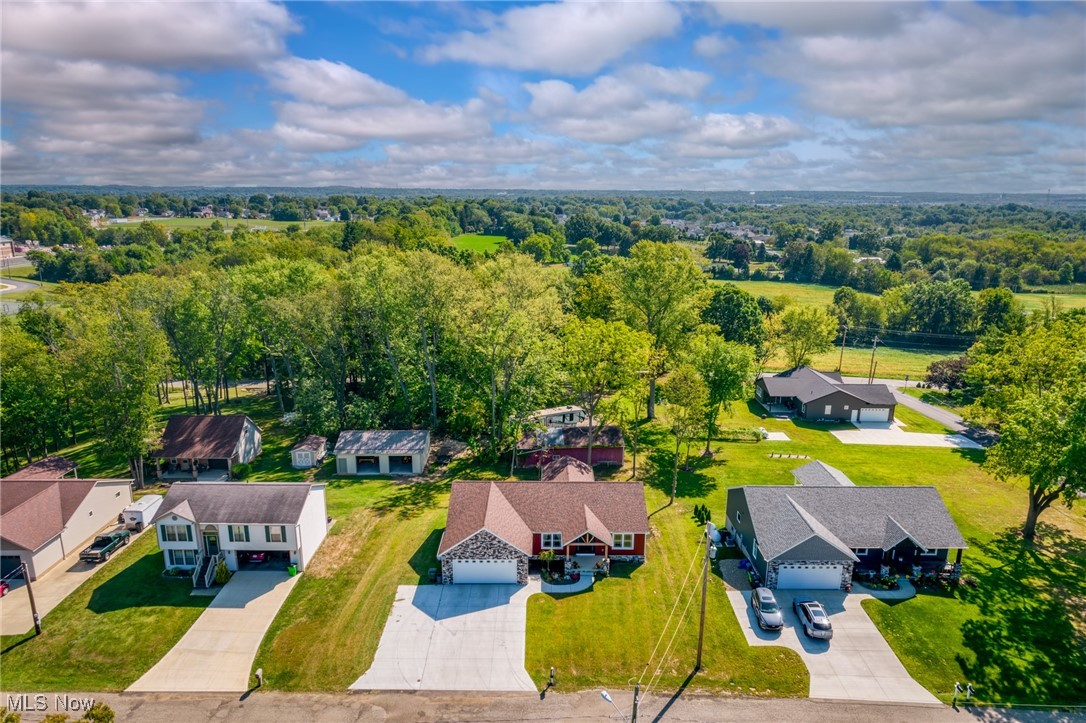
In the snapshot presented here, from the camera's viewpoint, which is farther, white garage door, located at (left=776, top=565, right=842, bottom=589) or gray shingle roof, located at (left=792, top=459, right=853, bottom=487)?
gray shingle roof, located at (left=792, top=459, right=853, bottom=487)

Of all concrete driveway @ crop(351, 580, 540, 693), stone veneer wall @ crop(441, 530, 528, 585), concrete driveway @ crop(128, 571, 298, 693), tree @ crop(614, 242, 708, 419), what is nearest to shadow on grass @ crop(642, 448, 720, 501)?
tree @ crop(614, 242, 708, 419)

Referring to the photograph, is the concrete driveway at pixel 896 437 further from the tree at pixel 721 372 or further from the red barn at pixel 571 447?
the red barn at pixel 571 447

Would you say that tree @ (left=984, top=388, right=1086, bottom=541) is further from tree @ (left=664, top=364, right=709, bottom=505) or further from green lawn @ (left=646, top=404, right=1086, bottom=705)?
tree @ (left=664, top=364, right=709, bottom=505)

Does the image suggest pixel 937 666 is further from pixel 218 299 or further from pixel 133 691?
pixel 218 299

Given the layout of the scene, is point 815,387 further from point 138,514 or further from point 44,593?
point 44,593

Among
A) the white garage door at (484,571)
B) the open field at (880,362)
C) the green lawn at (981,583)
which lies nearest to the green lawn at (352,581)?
the white garage door at (484,571)

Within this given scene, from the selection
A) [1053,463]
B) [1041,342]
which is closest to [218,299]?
[1053,463]
